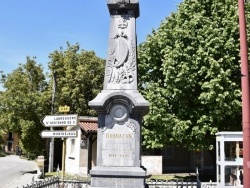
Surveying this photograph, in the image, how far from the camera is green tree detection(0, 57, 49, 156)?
87.4ft

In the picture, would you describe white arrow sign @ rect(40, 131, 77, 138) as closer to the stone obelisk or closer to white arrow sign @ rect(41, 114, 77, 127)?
white arrow sign @ rect(41, 114, 77, 127)

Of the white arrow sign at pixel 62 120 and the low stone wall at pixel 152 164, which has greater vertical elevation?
the white arrow sign at pixel 62 120

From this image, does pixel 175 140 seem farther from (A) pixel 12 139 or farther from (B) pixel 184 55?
(A) pixel 12 139

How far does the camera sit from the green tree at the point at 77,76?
38062mm

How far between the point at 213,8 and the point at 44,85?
15810 mm

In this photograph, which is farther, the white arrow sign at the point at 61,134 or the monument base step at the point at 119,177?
the white arrow sign at the point at 61,134

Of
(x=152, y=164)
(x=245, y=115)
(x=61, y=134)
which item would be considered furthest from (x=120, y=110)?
(x=152, y=164)

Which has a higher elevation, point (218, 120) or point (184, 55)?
point (184, 55)

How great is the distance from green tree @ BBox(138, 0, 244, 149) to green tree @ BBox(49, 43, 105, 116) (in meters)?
17.1

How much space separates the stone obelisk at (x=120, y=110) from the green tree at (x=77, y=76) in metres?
25.8

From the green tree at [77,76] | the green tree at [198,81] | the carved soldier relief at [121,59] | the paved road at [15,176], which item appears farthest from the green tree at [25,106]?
the carved soldier relief at [121,59]

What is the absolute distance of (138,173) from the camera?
1038 cm

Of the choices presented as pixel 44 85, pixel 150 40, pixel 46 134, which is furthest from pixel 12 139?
pixel 46 134

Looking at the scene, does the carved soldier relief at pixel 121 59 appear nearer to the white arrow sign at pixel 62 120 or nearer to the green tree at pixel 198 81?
the white arrow sign at pixel 62 120
